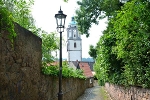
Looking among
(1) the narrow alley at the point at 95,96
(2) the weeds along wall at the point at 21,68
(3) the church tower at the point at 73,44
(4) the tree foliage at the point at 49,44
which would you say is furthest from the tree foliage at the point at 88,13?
(3) the church tower at the point at 73,44

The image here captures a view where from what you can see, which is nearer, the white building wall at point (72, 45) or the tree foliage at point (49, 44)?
the tree foliage at point (49, 44)

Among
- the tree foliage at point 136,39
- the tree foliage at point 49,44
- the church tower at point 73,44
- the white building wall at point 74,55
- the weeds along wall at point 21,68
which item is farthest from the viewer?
the white building wall at point 74,55

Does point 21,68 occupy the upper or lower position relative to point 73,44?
lower

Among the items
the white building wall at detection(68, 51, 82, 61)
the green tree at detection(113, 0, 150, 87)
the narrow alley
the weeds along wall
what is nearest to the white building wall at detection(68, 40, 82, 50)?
the white building wall at detection(68, 51, 82, 61)

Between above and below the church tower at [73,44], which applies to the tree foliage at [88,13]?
below

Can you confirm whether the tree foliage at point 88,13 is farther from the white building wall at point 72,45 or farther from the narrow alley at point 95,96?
the white building wall at point 72,45

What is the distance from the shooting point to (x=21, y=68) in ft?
20.4

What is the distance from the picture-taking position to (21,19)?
9117mm

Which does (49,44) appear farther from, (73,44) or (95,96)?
(73,44)

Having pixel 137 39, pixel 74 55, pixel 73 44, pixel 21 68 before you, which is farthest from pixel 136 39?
pixel 74 55

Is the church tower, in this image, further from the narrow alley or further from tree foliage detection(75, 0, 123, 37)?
tree foliage detection(75, 0, 123, 37)

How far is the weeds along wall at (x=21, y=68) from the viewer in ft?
16.8

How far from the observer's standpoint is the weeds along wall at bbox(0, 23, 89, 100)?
5.12m

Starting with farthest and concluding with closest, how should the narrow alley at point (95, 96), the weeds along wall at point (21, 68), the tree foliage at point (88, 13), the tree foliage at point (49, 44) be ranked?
the tree foliage at point (88, 13)
the narrow alley at point (95, 96)
the tree foliage at point (49, 44)
the weeds along wall at point (21, 68)
